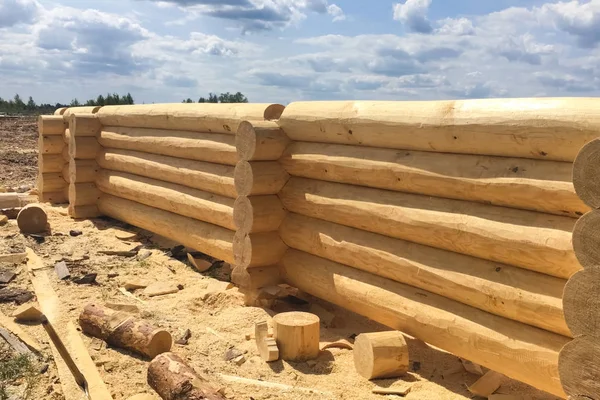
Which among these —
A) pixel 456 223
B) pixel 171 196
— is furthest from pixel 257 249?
pixel 171 196

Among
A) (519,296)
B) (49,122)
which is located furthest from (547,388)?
(49,122)

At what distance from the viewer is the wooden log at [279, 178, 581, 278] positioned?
4234mm

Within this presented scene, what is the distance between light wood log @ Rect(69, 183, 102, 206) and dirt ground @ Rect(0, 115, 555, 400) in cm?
156

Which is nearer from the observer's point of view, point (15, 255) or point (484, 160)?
point (484, 160)

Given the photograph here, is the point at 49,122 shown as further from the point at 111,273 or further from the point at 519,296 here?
the point at 519,296

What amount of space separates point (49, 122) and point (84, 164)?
2.12 meters

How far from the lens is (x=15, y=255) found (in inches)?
334

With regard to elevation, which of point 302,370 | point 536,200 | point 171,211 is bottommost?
point 302,370

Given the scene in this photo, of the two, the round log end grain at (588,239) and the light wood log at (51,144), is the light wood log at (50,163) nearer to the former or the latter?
the light wood log at (51,144)

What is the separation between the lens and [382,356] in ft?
16.5

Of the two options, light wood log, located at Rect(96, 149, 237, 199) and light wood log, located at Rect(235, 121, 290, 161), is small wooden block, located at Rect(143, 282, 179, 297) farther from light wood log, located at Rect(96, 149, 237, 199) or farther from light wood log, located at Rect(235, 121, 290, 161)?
light wood log, located at Rect(235, 121, 290, 161)

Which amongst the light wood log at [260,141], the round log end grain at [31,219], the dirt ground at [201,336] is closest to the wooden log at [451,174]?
the light wood log at [260,141]

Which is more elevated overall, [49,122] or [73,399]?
[49,122]

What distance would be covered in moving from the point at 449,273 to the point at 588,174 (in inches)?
63.1
